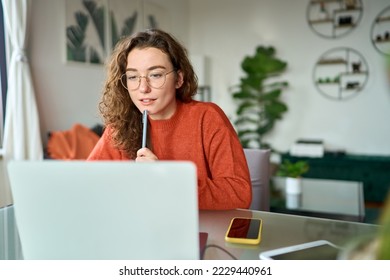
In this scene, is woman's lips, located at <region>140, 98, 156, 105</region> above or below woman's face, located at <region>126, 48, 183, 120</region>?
below

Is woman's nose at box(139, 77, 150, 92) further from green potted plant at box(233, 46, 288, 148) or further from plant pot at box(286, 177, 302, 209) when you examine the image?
green potted plant at box(233, 46, 288, 148)

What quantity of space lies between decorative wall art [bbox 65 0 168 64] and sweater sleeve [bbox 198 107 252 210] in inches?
71.7

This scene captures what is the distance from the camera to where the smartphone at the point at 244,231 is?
0.64 meters

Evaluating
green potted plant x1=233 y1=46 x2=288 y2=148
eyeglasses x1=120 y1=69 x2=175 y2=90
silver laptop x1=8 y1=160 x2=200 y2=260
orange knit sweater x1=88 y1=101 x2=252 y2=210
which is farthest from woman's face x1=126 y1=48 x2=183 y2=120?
green potted plant x1=233 y1=46 x2=288 y2=148

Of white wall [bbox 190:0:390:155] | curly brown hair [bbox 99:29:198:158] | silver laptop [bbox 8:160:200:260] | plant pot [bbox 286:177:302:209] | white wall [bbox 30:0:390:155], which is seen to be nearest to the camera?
silver laptop [bbox 8:160:200:260]

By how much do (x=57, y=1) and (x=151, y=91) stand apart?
2.16 meters

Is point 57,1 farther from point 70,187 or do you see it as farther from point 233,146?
point 70,187

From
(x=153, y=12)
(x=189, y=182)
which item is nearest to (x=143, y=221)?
(x=189, y=182)

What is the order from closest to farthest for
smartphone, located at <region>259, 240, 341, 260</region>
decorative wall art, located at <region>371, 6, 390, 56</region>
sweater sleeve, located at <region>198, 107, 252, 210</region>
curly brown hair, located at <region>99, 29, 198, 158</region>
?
smartphone, located at <region>259, 240, 341, 260</region>, sweater sleeve, located at <region>198, 107, 252, 210</region>, curly brown hair, located at <region>99, 29, 198, 158</region>, decorative wall art, located at <region>371, 6, 390, 56</region>

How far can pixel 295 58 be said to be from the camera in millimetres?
3943

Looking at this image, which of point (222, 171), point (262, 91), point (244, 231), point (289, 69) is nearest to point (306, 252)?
point (244, 231)

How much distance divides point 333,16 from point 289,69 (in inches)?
27.5

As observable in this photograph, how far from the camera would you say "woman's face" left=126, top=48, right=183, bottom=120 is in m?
0.96

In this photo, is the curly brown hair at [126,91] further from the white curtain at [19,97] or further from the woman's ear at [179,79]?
the white curtain at [19,97]
